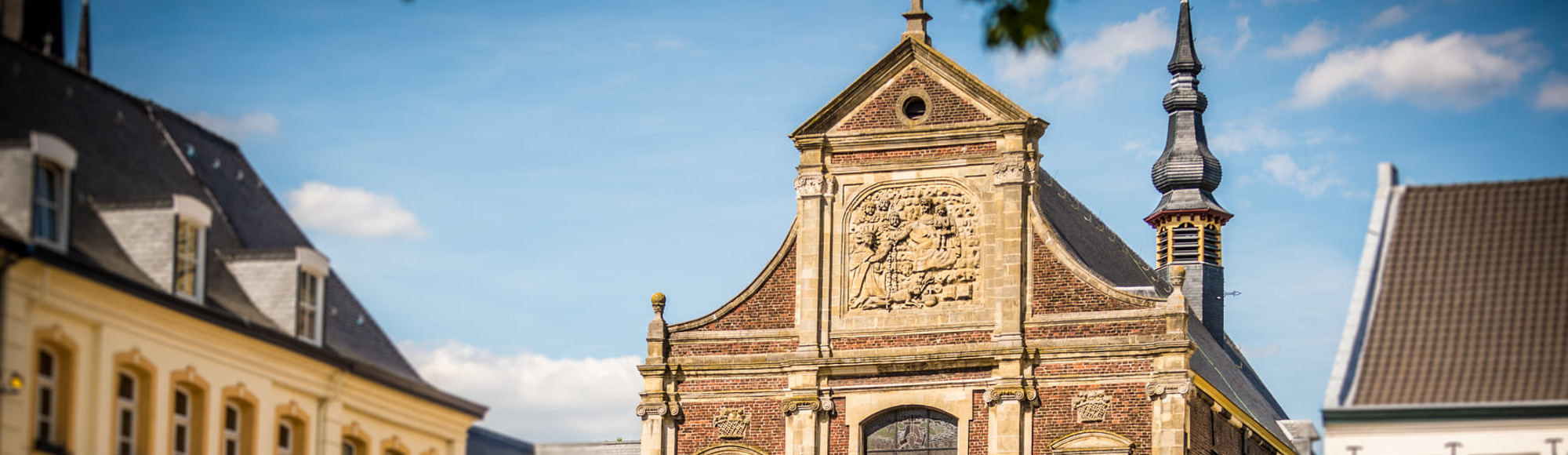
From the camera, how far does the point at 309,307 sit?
26.0m

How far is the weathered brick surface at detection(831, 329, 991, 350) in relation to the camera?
36594mm

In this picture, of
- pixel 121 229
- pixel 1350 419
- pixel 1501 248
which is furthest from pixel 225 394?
pixel 1501 248

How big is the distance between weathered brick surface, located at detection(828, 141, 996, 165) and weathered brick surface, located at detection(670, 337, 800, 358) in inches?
121

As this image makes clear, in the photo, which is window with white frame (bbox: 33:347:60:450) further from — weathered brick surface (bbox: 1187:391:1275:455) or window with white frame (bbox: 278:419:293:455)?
weathered brick surface (bbox: 1187:391:1275:455)

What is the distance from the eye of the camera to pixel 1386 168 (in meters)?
27.7

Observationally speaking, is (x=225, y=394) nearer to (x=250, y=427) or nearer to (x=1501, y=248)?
(x=250, y=427)

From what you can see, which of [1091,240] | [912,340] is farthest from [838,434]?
[1091,240]

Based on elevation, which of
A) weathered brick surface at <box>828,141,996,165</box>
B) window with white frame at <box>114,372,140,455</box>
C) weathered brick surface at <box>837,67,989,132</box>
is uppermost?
weathered brick surface at <box>837,67,989,132</box>

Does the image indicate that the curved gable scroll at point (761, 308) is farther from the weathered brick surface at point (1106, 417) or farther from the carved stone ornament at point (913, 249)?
the weathered brick surface at point (1106, 417)

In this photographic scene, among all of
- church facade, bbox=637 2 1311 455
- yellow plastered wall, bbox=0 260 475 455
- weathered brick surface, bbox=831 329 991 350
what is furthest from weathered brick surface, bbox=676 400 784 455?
yellow plastered wall, bbox=0 260 475 455

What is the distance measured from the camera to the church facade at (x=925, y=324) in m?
35.8

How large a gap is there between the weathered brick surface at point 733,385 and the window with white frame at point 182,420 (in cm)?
1465

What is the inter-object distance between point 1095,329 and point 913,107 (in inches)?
192

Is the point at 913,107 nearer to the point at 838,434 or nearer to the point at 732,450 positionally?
the point at 838,434
